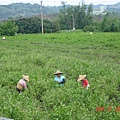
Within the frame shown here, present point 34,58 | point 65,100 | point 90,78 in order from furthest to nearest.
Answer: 1. point 34,58
2. point 90,78
3. point 65,100

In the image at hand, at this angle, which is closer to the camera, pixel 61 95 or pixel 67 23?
pixel 61 95

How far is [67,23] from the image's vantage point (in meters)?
62.7

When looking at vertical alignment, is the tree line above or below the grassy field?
below

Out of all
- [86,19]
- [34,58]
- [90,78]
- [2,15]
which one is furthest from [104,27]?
[2,15]

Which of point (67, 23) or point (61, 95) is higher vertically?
point (61, 95)

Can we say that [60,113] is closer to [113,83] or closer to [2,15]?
[113,83]

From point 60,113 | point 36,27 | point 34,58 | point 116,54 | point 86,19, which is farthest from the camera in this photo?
point 86,19

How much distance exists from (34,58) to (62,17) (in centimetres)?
4792

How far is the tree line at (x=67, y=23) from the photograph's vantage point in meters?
43.9

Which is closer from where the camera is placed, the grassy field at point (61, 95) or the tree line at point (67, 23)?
the grassy field at point (61, 95)

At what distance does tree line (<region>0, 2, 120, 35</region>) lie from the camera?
4391 cm

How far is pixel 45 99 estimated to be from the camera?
762 cm

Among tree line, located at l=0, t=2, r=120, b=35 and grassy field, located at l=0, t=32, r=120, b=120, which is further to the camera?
tree line, located at l=0, t=2, r=120, b=35

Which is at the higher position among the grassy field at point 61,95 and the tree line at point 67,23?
the grassy field at point 61,95
